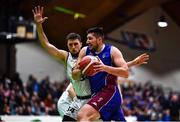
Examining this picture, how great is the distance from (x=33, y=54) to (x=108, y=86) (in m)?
18.3

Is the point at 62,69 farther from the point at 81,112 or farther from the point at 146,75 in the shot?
the point at 81,112

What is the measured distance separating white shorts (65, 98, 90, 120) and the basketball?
0.61 m

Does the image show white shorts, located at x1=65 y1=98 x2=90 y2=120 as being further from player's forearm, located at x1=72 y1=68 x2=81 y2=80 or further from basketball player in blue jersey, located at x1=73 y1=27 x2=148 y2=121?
player's forearm, located at x1=72 y1=68 x2=81 y2=80

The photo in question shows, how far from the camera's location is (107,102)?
6359 millimetres

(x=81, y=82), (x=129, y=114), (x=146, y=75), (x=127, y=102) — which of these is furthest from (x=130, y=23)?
(x=81, y=82)

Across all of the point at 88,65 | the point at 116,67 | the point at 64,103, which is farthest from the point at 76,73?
the point at 64,103

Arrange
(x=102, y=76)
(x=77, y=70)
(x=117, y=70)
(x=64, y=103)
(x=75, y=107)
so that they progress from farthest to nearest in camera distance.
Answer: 1. (x=64, y=103)
2. (x=75, y=107)
3. (x=102, y=76)
4. (x=77, y=70)
5. (x=117, y=70)

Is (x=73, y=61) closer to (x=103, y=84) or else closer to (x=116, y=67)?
(x=103, y=84)

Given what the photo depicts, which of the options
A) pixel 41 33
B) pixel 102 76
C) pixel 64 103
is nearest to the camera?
pixel 102 76

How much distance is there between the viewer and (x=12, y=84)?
1856 cm

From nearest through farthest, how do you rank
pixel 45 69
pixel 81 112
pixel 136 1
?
pixel 81 112 < pixel 136 1 < pixel 45 69

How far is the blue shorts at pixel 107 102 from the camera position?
6309mm

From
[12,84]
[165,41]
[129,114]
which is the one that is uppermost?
[165,41]

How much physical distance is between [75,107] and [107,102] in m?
0.62
